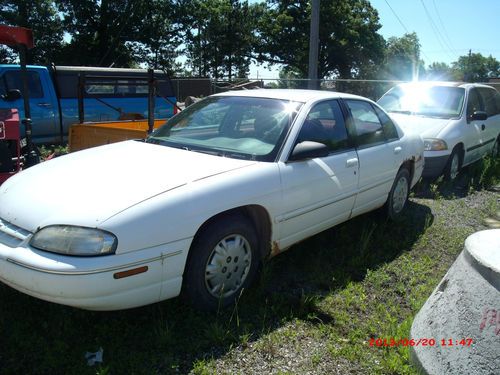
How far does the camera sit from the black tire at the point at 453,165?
7.36 meters

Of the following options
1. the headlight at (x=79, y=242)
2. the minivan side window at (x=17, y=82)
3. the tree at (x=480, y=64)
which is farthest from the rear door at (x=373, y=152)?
the tree at (x=480, y=64)

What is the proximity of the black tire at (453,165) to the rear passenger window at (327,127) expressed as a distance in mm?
3642

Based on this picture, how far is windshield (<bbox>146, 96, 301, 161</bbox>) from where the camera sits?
3.71 m

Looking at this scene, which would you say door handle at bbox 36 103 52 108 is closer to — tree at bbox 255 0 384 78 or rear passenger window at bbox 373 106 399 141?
rear passenger window at bbox 373 106 399 141

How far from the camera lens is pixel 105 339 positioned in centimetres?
293

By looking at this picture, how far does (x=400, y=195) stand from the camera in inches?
217

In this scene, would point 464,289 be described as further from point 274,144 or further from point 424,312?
point 274,144

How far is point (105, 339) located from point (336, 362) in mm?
1450

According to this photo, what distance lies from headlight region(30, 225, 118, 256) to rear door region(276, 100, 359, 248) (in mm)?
1373

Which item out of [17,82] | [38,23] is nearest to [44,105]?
[17,82]

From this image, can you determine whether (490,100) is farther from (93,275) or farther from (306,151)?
(93,275)

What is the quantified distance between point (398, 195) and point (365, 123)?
1.13 m

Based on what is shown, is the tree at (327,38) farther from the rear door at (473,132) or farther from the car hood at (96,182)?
the car hood at (96,182)

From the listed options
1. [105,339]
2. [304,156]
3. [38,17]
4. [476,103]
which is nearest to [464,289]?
[304,156]
